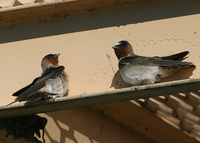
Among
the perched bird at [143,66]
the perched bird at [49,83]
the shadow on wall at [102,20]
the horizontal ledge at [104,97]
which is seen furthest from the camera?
the shadow on wall at [102,20]

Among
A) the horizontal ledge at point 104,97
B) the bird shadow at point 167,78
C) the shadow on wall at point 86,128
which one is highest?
the bird shadow at point 167,78

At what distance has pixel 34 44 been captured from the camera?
16.1 feet

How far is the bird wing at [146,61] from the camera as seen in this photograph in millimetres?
4046

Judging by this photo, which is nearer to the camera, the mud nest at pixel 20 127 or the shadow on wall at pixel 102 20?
the mud nest at pixel 20 127

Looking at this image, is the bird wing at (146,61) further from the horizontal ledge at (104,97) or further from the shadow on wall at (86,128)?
the shadow on wall at (86,128)

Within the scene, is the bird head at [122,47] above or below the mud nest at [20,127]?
above

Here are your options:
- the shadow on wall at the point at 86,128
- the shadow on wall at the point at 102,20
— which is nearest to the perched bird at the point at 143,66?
the shadow on wall at the point at 102,20

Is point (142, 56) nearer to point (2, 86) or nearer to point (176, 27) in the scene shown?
point (176, 27)

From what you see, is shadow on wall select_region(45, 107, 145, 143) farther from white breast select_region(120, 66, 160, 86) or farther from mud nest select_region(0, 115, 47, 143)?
white breast select_region(120, 66, 160, 86)

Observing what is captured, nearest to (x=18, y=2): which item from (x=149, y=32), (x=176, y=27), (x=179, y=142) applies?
(x=149, y=32)

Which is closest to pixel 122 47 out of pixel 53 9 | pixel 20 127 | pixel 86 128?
pixel 53 9

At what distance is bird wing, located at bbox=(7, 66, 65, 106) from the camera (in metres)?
3.82

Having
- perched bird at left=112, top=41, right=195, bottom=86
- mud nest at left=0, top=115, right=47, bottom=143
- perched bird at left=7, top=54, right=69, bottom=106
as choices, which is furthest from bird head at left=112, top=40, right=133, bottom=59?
mud nest at left=0, top=115, right=47, bottom=143

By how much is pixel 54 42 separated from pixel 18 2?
0.82m
